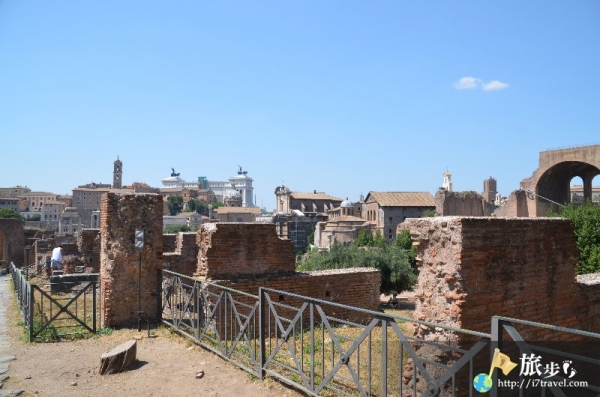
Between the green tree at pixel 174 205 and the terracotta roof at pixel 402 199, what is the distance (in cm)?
7995

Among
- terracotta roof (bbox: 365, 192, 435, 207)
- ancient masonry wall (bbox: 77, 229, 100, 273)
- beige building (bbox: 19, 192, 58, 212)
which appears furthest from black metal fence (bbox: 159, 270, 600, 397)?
beige building (bbox: 19, 192, 58, 212)

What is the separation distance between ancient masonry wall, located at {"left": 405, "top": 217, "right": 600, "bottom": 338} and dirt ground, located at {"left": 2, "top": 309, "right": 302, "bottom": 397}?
6.88 ft

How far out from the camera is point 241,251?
986 centimetres

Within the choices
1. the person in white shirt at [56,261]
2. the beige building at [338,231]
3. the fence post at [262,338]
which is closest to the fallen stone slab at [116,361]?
the fence post at [262,338]

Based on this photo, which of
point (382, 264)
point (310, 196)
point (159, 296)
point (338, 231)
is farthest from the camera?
point (310, 196)

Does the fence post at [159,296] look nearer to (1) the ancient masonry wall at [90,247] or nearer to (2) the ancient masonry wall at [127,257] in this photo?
(2) the ancient masonry wall at [127,257]

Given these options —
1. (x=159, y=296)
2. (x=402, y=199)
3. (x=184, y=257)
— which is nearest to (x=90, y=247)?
(x=184, y=257)

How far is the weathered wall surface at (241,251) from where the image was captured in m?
9.54

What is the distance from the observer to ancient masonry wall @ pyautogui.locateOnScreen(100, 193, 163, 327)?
936 cm

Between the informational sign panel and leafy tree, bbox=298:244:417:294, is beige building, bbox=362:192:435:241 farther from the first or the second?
the informational sign panel

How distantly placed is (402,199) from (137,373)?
59.9 m

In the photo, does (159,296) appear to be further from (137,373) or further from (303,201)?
(303,201)

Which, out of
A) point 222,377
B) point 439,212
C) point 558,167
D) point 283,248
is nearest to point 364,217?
point 439,212

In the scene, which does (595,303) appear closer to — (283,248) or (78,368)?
(283,248)
